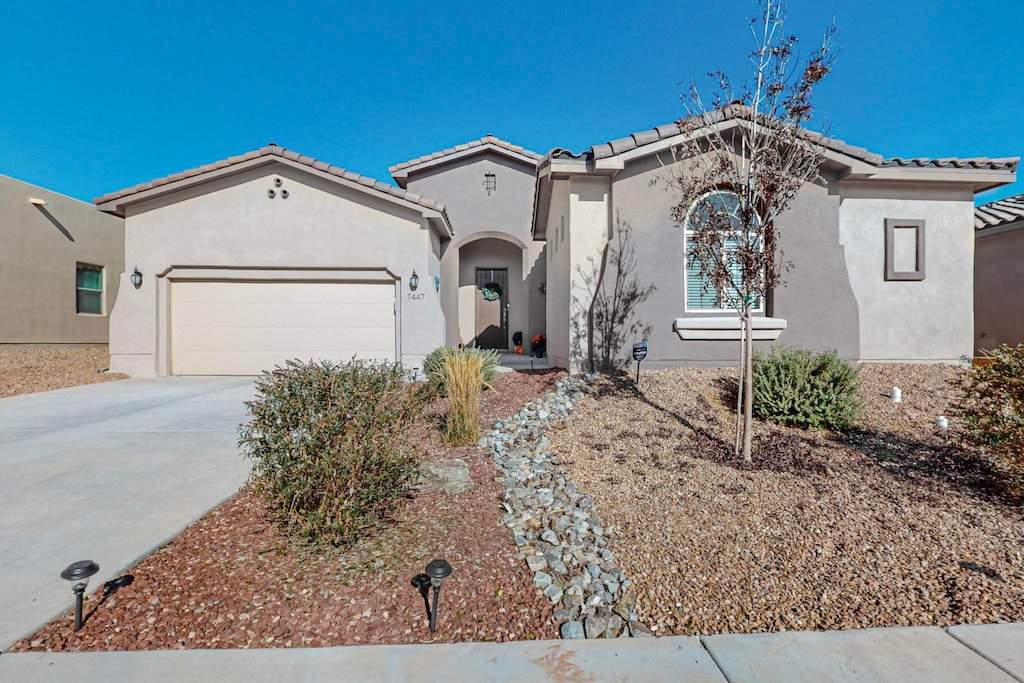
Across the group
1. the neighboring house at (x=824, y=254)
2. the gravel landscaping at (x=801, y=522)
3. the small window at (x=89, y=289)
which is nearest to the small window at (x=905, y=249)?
the neighboring house at (x=824, y=254)

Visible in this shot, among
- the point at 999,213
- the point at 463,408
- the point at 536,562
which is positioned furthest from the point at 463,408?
the point at 999,213

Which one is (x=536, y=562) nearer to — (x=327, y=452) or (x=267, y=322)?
(x=327, y=452)

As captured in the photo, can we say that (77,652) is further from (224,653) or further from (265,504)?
(265,504)

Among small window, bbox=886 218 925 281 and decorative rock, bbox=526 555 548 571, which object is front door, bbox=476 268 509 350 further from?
decorative rock, bbox=526 555 548 571

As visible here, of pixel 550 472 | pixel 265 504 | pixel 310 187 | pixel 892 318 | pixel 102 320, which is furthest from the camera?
pixel 102 320

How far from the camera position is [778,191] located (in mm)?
4176

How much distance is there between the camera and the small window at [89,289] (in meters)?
14.7

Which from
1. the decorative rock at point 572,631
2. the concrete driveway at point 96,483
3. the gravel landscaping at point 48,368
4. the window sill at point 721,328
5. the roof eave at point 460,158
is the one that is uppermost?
the roof eave at point 460,158

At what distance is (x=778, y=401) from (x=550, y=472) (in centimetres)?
322

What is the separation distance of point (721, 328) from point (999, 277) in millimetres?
7940

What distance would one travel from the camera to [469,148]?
14.7m

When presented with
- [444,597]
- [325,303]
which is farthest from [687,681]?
[325,303]

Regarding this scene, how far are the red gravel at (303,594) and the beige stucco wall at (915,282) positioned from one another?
28.3 ft

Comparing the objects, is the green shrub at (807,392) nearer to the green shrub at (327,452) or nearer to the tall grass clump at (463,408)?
the tall grass clump at (463,408)
